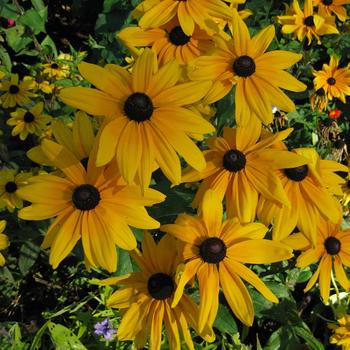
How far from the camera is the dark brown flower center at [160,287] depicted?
1126 millimetres

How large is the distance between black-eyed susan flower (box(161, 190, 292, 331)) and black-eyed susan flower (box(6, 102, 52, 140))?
46.4 inches

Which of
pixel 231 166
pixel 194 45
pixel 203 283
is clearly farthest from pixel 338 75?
pixel 203 283

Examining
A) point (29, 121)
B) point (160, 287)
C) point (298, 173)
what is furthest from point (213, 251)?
point (29, 121)

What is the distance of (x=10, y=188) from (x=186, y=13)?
938 mm

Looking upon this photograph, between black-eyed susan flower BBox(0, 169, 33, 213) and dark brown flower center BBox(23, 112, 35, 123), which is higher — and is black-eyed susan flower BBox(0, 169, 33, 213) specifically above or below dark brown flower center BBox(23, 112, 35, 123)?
below

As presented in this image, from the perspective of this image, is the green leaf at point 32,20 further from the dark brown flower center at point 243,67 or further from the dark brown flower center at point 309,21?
the dark brown flower center at point 243,67

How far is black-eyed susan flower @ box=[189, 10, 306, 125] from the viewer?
45.0 inches

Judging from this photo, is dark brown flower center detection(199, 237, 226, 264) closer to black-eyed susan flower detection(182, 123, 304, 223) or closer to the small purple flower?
black-eyed susan flower detection(182, 123, 304, 223)

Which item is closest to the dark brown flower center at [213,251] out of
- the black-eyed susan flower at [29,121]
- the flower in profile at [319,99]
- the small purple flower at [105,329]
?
the small purple flower at [105,329]

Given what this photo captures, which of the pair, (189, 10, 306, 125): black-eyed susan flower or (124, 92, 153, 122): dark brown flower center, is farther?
(189, 10, 306, 125): black-eyed susan flower

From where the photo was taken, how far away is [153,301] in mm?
1146

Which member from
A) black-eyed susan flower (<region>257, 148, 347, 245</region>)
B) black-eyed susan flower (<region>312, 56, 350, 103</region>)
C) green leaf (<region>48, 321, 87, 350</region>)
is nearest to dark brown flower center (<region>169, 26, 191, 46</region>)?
black-eyed susan flower (<region>257, 148, 347, 245</region>)

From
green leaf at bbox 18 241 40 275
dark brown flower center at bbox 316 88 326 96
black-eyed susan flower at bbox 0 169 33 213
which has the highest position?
dark brown flower center at bbox 316 88 326 96

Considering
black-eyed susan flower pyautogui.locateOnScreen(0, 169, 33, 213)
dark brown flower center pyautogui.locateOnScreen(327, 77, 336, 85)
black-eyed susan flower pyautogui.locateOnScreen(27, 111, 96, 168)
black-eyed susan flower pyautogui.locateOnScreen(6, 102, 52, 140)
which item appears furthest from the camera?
dark brown flower center pyautogui.locateOnScreen(327, 77, 336, 85)
